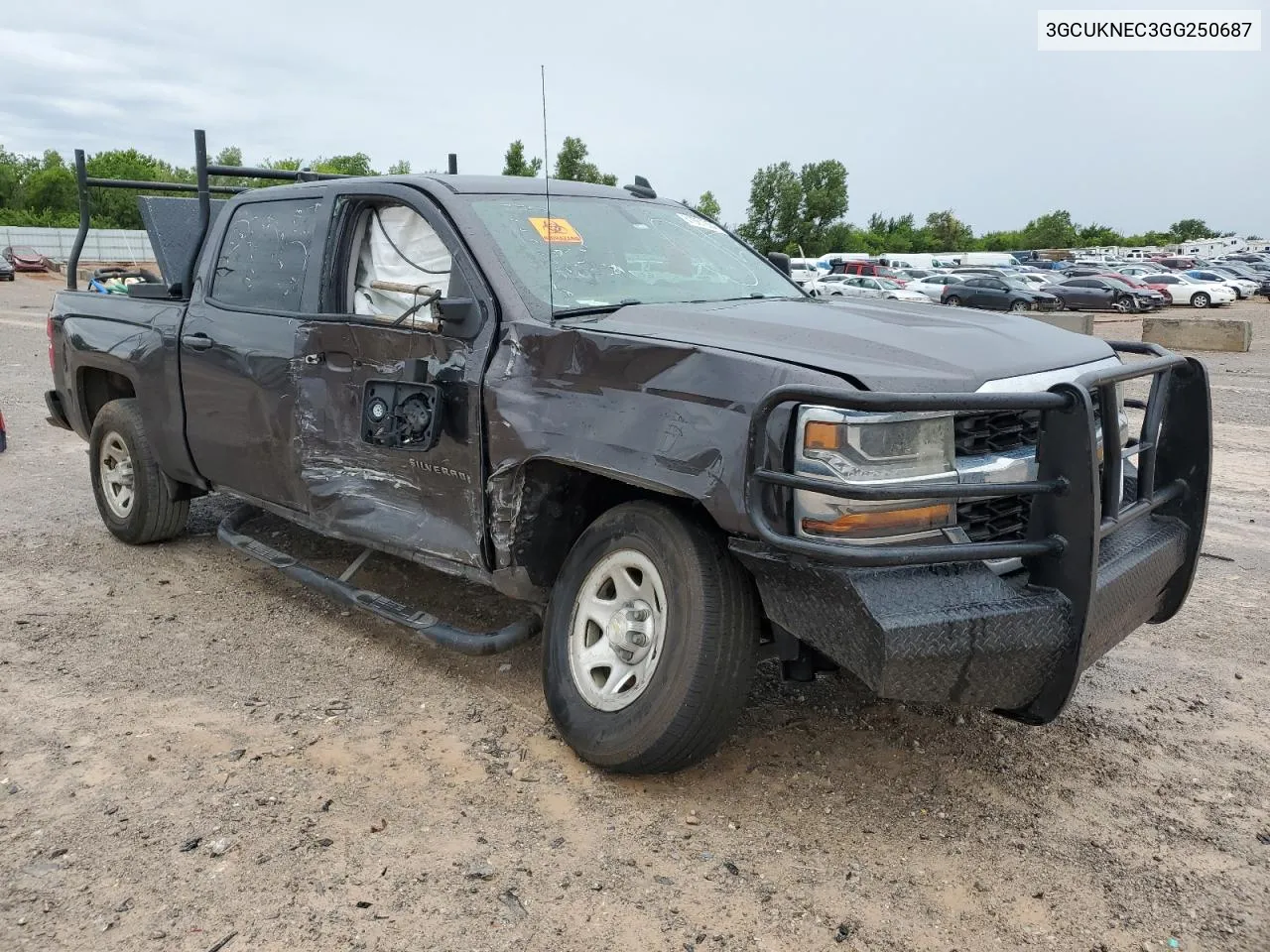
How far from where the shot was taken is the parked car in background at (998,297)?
34969 millimetres

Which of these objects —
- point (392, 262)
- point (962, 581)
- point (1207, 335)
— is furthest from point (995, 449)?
point (1207, 335)

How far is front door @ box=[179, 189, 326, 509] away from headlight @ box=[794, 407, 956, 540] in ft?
8.00

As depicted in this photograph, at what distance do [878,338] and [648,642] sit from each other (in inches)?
45.0

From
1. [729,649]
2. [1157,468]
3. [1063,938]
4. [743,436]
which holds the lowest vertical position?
[1063,938]

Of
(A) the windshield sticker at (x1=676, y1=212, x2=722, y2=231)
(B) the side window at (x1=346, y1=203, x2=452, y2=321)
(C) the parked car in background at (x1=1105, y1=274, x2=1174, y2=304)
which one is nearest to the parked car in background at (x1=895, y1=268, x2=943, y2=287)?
(C) the parked car in background at (x1=1105, y1=274, x2=1174, y2=304)

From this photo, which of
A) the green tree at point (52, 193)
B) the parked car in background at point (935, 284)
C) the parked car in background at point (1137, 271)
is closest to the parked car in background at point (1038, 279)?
the parked car in background at point (1137, 271)

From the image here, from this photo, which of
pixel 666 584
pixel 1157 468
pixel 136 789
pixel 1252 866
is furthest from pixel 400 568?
pixel 1252 866

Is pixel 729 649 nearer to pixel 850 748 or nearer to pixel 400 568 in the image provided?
pixel 850 748

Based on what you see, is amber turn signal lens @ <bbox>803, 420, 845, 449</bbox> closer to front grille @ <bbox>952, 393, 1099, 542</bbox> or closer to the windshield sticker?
front grille @ <bbox>952, 393, 1099, 542</bbox>

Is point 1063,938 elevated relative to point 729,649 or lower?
lower

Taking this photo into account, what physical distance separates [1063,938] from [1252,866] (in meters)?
0.71

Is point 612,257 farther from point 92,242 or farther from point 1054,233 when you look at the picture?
point 1054,233

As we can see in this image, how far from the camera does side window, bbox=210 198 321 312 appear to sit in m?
4.56

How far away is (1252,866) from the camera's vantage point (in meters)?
2.97
